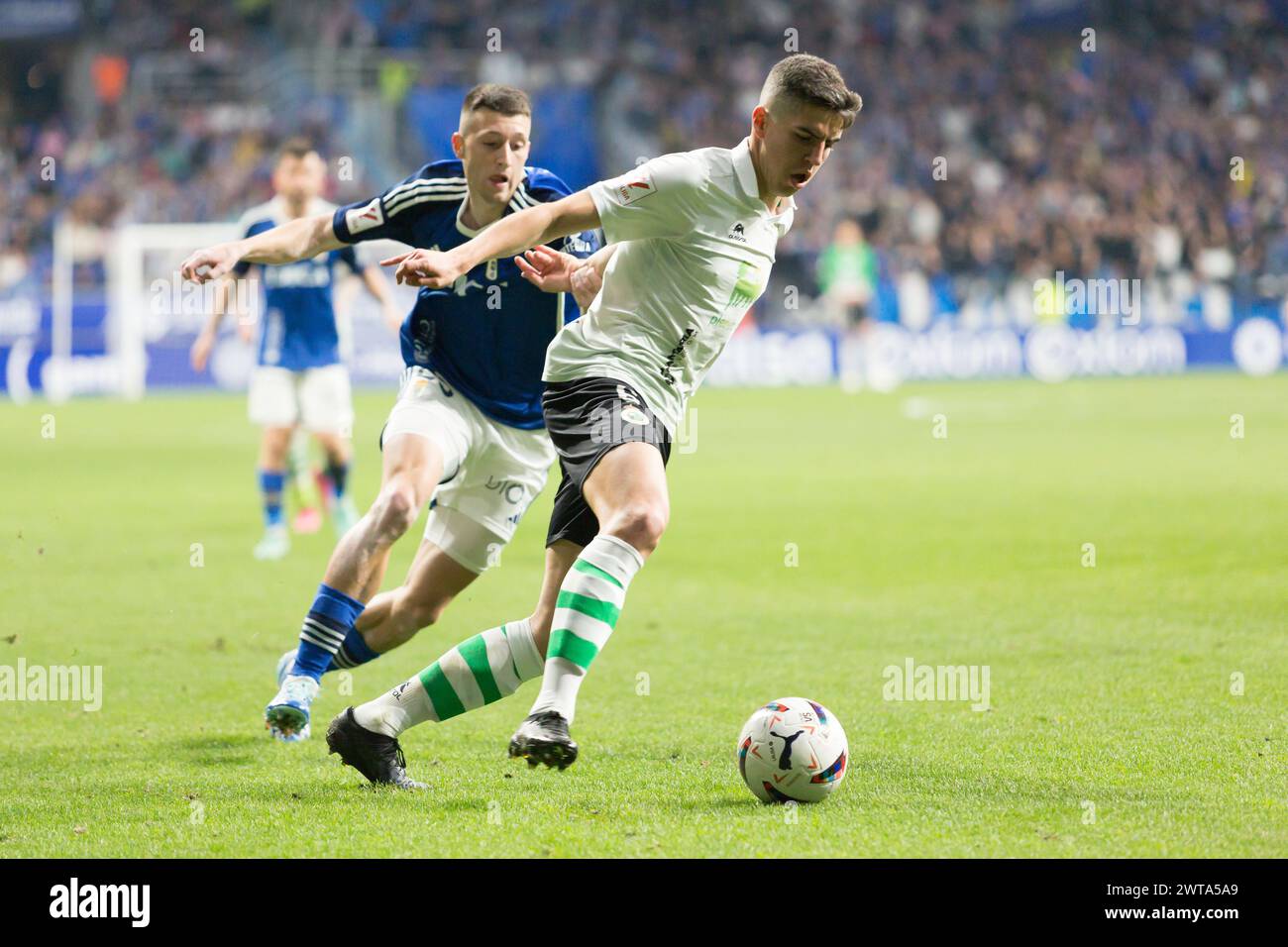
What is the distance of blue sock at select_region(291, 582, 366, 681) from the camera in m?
5.46

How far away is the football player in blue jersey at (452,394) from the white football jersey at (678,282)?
3.19 feet

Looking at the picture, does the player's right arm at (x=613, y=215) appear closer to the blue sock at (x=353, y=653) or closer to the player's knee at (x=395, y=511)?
the player's knee at (x=395, y=511)

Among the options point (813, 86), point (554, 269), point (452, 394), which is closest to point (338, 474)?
point (452, 394)

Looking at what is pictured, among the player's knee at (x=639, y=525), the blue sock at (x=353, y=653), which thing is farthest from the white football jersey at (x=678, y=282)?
the blue sock at (x=353, y=653)

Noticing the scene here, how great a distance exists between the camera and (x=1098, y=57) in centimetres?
3503

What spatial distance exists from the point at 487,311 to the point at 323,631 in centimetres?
137

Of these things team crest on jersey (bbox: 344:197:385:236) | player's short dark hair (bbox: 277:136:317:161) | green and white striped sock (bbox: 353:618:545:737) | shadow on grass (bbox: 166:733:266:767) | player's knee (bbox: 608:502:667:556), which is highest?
player's short dark hair (bbox: 277:136:317:161)

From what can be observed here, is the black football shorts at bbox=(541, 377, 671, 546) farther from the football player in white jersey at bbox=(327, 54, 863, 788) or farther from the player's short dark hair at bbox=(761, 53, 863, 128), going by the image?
the player's short dark hair at bbox=(761, 53, 863, 128)

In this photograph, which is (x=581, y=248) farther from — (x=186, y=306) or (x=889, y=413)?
(x=186, y=306)

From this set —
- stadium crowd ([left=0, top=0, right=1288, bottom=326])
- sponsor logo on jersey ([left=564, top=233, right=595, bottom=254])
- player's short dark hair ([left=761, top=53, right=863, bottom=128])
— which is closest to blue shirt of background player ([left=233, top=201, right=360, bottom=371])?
sponsor logo on jersey ([left=564, top=233, right=595, bottom=254])

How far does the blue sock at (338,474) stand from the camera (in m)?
10.8

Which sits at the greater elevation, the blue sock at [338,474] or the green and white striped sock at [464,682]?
the blue sock at [338,474]

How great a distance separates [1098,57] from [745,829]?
33.5 m

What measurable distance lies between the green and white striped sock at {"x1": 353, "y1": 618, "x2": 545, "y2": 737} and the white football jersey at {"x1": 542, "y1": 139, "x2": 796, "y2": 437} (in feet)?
2.66
